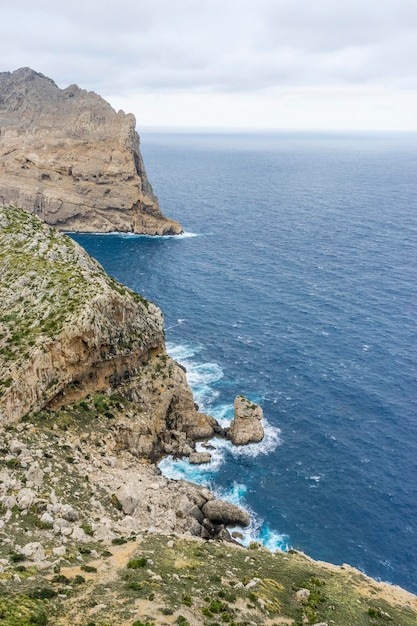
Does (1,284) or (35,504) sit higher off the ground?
(1,284)

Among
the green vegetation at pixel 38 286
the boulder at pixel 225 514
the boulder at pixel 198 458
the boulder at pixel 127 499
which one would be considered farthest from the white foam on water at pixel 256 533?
the green vegetation at pixel 38 286

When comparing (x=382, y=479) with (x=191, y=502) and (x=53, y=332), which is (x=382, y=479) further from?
(x=53, y=332)

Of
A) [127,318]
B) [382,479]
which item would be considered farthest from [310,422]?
[127,318]

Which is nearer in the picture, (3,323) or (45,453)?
(45,453)

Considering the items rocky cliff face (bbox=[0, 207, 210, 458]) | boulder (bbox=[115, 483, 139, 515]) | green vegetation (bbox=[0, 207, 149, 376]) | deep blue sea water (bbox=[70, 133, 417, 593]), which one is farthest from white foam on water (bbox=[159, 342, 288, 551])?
green vegetation (bbox=[0, 207, 149, 376])

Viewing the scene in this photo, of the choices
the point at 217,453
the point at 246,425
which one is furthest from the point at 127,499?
the point at 246,425

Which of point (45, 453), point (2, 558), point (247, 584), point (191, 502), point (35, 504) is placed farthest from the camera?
point (191, 502)

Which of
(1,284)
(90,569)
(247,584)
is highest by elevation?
(1,284)
